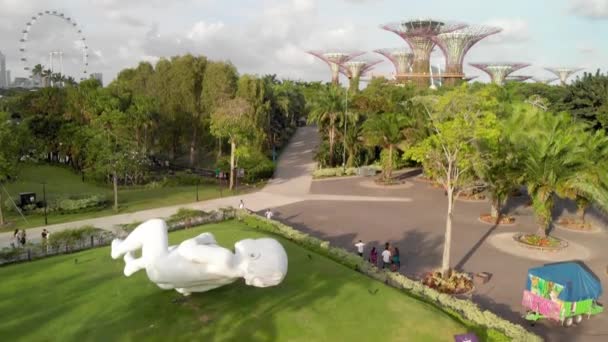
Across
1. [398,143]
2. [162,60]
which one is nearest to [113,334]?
[398,143]

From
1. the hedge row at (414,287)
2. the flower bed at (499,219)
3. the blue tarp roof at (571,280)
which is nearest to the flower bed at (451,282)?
the hedge row at (414,287)

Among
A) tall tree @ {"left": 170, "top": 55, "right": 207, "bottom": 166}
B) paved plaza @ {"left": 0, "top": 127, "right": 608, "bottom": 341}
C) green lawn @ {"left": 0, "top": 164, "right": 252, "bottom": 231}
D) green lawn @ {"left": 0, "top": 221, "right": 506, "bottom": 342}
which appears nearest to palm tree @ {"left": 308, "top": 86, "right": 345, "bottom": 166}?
paved plaza @ {"left": 0, "top": 127, "right": 608, "bottom": 341}

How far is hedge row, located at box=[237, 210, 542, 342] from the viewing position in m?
14.9

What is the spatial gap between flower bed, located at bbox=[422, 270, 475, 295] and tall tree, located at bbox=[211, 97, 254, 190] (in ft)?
73.3

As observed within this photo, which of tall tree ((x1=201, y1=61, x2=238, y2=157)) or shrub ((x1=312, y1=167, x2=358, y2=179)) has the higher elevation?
tall tree ((x1=201, y1=61, x2=238, y2=157))

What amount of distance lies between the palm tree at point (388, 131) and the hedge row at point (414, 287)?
1723cm

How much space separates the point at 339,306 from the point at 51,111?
45961mm

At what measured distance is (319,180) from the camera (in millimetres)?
44969

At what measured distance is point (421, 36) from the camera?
353ft

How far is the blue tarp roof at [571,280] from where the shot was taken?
16141 millimetres

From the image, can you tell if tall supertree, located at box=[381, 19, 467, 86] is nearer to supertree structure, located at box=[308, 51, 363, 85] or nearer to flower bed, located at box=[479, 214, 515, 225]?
supertree structure, located at box=[308, 51, 363, 85]

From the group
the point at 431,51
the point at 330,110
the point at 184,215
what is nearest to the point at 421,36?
the point at 431,51

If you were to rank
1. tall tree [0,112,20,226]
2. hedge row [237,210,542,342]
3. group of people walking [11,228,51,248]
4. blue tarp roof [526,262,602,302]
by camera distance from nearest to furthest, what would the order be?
hedge row [237,210,542,342] → blue tarp roof [526,262,602,302] → group of people walking [11,228,51,248] → tall tree [0,112,20,226]

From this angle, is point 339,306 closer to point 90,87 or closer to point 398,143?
point 398,143
